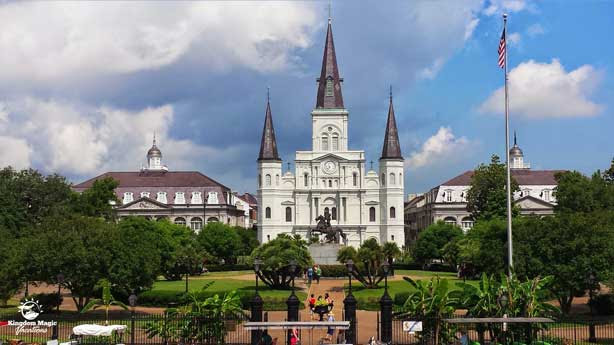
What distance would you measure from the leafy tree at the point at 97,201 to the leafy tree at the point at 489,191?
38989mm

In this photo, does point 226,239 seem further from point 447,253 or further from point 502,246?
point 502,246

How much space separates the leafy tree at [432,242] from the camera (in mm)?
87438

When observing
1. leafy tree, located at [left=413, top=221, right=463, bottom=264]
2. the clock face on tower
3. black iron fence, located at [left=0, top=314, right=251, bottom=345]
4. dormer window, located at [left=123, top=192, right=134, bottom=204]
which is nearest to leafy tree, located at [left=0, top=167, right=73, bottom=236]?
black iron fence, located at [left=0, top=314, right=251, bottom=345]

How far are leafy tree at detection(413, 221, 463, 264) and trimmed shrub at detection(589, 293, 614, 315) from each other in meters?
46.2

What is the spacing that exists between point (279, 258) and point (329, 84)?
7140 cm

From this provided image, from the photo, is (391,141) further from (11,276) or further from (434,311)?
(434,311)

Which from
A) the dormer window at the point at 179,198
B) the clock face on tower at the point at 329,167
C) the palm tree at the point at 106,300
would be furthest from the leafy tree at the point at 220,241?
the palm tree at the point at 106,300

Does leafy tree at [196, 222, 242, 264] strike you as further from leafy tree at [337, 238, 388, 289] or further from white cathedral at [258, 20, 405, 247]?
leafy tree at [337, 238, 388, 289]

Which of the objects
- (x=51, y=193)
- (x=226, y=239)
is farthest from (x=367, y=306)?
(x=226, y=239)

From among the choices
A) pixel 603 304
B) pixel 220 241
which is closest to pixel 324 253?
pixel 220 241

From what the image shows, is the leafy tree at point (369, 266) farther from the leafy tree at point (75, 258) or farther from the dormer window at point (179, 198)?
the dormer window at point (179, 198)

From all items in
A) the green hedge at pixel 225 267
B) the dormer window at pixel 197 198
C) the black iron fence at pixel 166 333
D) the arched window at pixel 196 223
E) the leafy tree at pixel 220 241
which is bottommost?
the black iron fence at pixel 166 333

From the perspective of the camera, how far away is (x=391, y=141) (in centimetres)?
11494

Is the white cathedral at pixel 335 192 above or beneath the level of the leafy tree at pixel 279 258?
above
